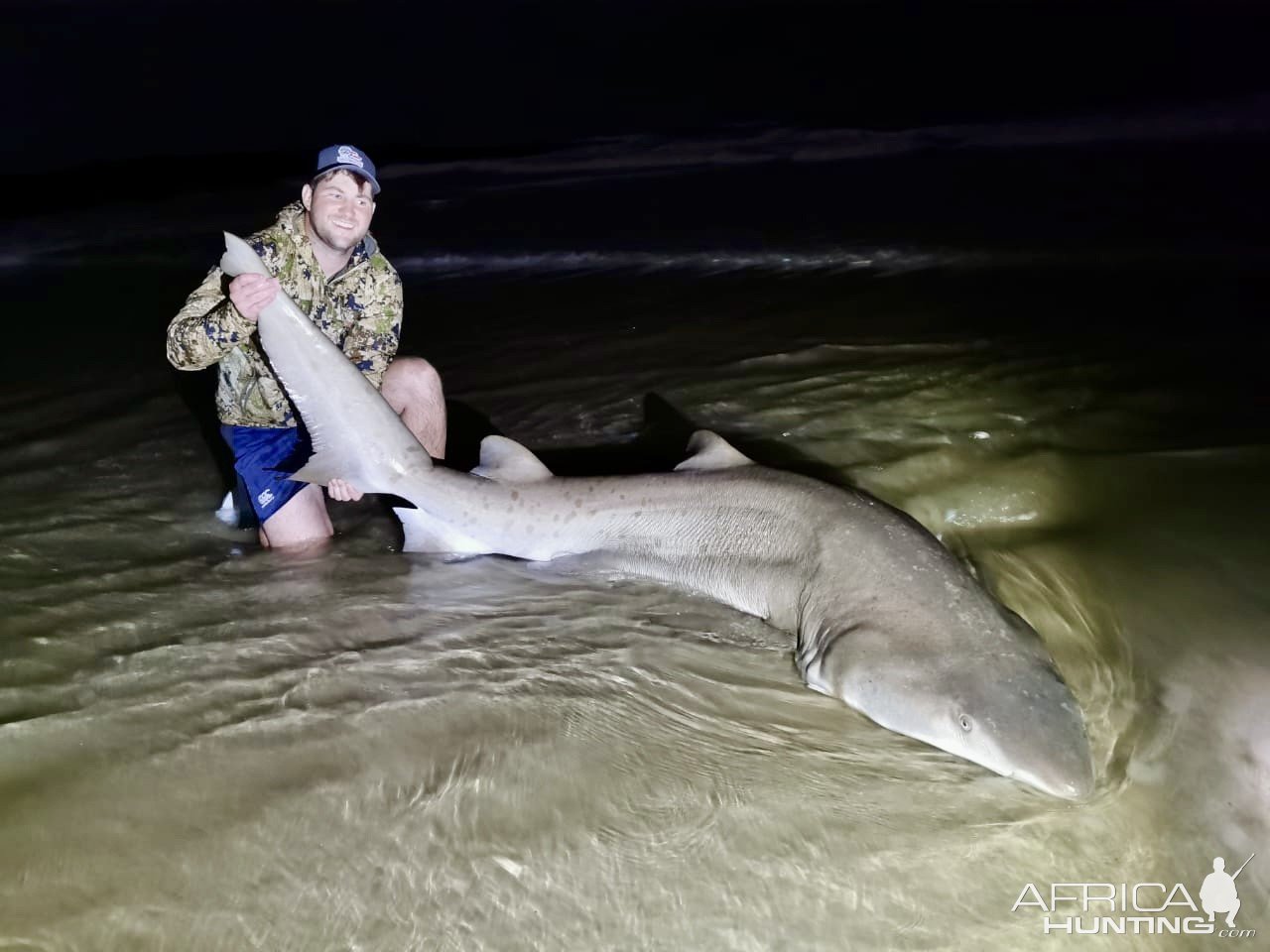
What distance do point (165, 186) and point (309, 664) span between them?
19649mm

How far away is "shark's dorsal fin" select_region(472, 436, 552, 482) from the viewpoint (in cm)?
428

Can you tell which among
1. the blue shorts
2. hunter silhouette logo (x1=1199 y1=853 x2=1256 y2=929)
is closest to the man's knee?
the blue shorts

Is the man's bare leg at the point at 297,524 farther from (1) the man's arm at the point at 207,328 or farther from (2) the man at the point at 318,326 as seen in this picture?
(1) the man's arm at the point at 207,328

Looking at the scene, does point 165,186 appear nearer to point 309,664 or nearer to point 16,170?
point 16,170

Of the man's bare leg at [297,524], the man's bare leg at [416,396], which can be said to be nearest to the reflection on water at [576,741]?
the man's bare leg at [297,524]

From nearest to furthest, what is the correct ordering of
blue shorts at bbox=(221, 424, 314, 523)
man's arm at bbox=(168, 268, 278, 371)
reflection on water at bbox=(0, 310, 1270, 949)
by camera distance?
reflection on water at bbox=(0, 310, 1270, 949) < man's arm at bbox=(168, 268, 278, 371) < blue shorts at bbox=(221, 424, 314, 523)

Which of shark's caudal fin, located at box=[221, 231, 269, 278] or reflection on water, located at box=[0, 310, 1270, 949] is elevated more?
shark's caudal fin, located at box=[221, 231, 269, 278]

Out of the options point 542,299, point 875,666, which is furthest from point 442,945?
point 542,299

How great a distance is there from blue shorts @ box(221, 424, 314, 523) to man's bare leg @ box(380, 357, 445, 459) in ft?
1.59

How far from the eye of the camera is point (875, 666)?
10.4ft

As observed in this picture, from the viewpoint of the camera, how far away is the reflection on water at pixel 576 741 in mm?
2385

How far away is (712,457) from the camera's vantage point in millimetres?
4219

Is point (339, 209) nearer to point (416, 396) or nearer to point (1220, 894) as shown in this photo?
point (416, 396)

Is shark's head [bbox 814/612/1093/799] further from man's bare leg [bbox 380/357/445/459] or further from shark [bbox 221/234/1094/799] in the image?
man's bare leg [bbox 380/357/445/459]
